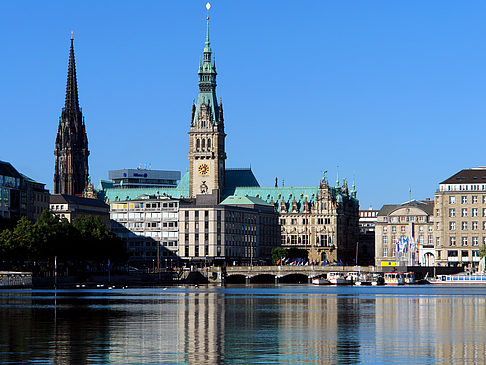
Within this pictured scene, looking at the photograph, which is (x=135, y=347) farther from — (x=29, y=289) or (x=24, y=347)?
(x=29, y=289)

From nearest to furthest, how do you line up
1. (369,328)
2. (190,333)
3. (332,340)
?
(332,340) → (190,333) → (369,328)

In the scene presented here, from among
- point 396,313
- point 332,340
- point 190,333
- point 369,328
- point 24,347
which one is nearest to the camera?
point 24,347

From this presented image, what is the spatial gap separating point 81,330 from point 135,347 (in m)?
13.5

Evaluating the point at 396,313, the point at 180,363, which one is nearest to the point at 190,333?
the point at 180,363

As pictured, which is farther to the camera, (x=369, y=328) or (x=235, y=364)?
(x=369, y=328)

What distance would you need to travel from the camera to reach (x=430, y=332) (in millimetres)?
75250

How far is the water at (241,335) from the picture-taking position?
2309 inches

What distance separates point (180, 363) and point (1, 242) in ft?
478

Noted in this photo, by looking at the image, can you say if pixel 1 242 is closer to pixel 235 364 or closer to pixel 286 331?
pixel 286 331

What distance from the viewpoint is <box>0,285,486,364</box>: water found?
58656 mm

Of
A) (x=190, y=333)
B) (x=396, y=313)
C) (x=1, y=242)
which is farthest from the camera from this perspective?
(x=1, y=242)

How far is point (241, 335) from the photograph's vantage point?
238ft

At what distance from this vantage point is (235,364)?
182ft

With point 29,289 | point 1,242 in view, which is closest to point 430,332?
point 29,289
